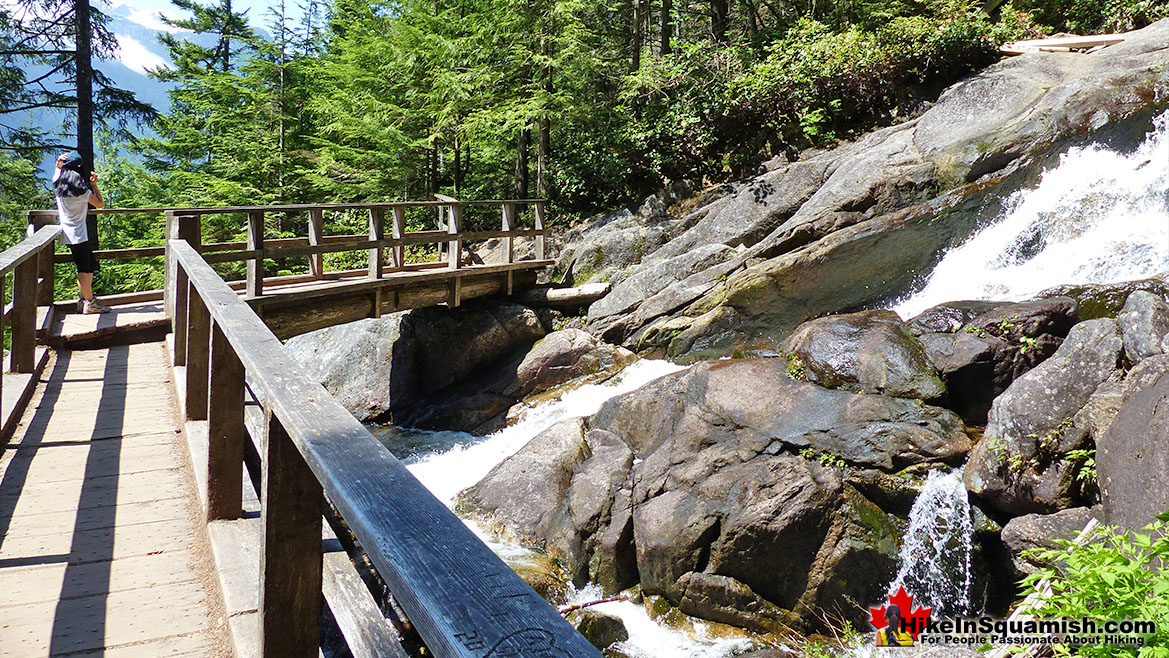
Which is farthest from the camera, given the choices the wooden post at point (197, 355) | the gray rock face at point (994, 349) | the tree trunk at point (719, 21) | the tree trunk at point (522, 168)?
the tree trunk at point (719, 21)

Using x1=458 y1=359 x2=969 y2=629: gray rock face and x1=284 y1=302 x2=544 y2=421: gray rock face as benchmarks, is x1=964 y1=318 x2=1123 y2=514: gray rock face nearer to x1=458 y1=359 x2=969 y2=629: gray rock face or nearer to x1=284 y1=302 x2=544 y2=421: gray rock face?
x1=458 y1=359 x2=969 y2=629: gray rock face

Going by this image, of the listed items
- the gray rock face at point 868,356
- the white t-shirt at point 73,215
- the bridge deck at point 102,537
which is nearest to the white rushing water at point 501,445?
the gray rock face at point 868,356

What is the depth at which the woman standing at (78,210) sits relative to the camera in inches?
322

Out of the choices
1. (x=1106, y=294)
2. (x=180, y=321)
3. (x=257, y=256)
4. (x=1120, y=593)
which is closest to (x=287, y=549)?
(x=1120, y=593)

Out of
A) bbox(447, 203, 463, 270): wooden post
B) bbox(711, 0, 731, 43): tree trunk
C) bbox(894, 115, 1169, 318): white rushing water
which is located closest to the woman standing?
bbox(447, 203, 463, 270): wooden post

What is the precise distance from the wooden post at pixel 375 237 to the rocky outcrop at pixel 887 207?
12.4 ft

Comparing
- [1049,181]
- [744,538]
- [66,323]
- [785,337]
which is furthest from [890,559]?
[66,323]

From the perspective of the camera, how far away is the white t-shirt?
8.22 meters

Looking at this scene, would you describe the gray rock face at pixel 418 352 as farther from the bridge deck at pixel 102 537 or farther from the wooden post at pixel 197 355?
the wooden post at pixel 197 355

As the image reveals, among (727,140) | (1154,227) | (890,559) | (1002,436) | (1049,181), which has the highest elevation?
(727,140)

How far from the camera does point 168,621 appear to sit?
276 cm

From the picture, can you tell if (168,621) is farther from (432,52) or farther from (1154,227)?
(432,52)

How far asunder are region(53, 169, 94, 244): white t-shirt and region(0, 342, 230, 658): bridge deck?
3556mm

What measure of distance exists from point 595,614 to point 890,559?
2.71 meters
